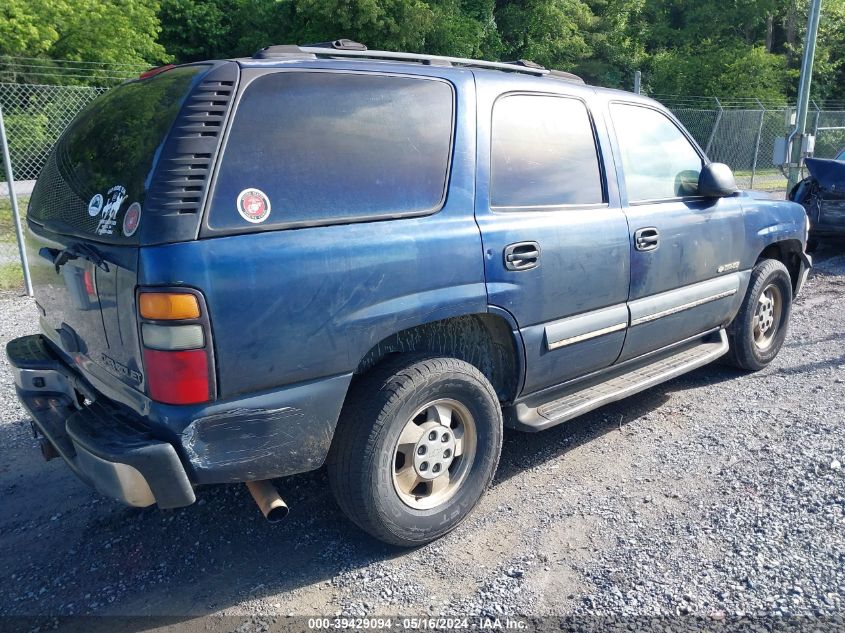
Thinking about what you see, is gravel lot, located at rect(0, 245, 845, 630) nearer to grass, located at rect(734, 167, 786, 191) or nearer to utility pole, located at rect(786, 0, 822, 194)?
utility pole, located at rect(786, 0, 822, 194)

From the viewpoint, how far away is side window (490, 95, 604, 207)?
3414 millimetres

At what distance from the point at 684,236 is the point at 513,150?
137cm

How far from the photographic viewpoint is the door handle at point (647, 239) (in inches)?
154

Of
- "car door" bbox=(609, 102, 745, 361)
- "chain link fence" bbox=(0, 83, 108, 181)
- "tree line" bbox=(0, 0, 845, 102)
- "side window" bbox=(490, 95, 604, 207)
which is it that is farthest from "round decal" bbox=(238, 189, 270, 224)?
"tree line" bbox=(0, 0, 845, 102)

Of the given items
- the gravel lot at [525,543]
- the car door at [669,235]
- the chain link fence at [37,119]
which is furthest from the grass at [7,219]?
the car door at [669,235]

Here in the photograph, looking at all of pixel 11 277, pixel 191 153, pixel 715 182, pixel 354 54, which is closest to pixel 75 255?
pixel 191 153

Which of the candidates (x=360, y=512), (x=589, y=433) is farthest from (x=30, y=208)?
(x=589, y=433)

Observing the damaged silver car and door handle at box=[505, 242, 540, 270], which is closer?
door handle at box=[505, 242, 540, 270]

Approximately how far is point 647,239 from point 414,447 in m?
1.84

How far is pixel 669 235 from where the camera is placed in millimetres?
4113

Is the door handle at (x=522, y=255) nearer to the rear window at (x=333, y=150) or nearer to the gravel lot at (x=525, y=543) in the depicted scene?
the rear window at (x=333, y=150)

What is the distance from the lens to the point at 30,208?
143 inches

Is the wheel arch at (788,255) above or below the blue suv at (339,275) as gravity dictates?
below

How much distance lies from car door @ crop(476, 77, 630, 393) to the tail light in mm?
1314
